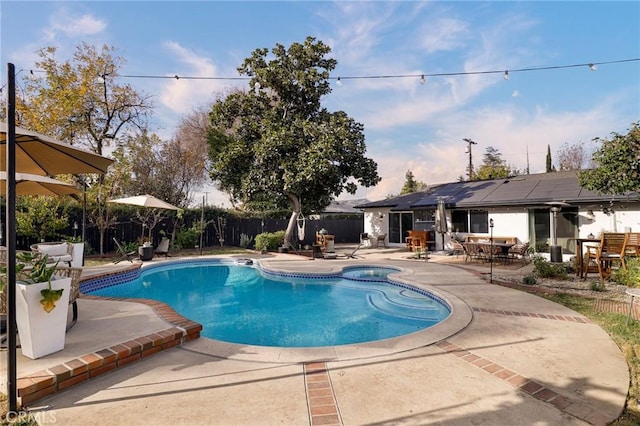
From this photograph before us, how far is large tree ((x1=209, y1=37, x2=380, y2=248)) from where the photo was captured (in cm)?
1359

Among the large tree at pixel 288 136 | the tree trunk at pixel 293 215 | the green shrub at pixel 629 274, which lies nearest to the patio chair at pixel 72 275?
the large tree at pixel 288 136

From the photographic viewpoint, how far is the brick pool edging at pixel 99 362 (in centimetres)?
260

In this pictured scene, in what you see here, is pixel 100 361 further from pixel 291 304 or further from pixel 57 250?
pixel 57 250

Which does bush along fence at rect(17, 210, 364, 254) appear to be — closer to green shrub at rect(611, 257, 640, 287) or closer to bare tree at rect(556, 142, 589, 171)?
green shrub at rect(611, 257, 640, 287)

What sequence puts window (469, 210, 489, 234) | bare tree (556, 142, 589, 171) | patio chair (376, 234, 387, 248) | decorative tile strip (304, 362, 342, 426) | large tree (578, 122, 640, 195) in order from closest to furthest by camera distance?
1. decorative tile strip (304, 362, 342, 426)
2. large tree (578, 122, 640, 195)
3. window (469, 210, 489, 234)
4. patio chair (376, 234, 387, 248)
5. bare tree (556, 142, 589, 171)

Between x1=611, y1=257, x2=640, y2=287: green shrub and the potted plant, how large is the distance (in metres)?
9.72

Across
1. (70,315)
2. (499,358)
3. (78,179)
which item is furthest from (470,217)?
(78,179)

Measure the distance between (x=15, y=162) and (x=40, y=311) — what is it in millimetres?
1538

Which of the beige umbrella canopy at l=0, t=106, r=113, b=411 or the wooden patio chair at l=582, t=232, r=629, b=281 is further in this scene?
the wooden patio chair at l=582, t=232, r=629, b=281

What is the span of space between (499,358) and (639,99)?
11.9 m

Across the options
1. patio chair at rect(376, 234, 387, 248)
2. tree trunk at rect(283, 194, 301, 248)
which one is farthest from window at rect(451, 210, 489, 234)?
tree trunk at rect(283, 194, 301, 248)

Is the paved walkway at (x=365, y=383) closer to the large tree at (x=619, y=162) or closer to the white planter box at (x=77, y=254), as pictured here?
the white planter box at (x=77, y=254)

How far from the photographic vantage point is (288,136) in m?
13.7

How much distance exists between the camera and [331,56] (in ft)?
49.8
